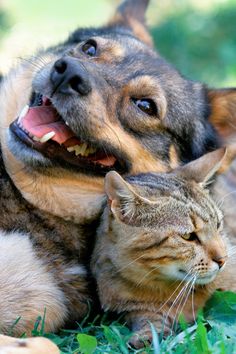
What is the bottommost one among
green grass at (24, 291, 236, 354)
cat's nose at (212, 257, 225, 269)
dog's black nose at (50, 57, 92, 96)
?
green grass at (24, 291, 236, 354)

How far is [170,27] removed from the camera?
34.6 ft

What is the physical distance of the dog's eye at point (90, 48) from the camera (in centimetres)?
522

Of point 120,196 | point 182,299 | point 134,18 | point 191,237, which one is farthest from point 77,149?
point 134,18

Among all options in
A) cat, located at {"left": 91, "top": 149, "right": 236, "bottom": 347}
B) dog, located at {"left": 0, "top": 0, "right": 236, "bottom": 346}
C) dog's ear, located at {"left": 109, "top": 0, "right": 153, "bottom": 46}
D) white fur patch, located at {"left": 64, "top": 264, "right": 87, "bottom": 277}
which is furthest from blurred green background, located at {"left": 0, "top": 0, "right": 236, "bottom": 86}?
cat, located at {"left": 91, "top": 149, "right": 236, "bottom": 347}

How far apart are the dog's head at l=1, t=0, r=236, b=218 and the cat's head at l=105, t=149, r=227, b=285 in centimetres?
47

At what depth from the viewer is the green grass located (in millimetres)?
3951

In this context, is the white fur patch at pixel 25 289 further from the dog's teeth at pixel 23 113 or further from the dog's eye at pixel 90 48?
the dog's eye at pixel 90 48

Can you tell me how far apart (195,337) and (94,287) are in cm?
83

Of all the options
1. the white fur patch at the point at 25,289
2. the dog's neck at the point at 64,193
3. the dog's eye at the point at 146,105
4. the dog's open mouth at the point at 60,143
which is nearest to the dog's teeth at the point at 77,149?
the dog's open mouth at the point at 60,143

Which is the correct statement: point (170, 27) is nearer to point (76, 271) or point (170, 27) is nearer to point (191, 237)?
point (76, 271)

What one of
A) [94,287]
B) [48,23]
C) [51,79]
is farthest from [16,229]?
[48,23]

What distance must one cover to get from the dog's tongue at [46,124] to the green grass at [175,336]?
0.98 meters

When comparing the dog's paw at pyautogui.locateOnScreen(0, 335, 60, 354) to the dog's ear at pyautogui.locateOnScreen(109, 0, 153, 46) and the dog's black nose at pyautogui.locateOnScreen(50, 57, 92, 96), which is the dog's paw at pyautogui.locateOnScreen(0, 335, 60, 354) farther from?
the dog's ear at pyautogui.locateOnScreen(109, 0, 153, 46)

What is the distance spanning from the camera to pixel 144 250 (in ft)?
14.0
